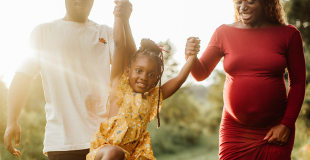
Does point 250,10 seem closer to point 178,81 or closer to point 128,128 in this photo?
point 178,81

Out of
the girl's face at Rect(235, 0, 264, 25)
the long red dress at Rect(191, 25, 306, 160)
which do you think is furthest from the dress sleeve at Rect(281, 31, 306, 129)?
the girl's face at Rect(235, 0, 264, 25)

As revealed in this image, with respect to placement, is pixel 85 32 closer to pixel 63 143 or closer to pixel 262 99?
pixel 63 143

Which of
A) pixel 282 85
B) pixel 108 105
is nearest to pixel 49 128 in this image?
pixel 108 105

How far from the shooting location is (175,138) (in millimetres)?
15531

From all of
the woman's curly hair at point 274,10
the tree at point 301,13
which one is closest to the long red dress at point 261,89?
the woman's curly hair at point 274,10

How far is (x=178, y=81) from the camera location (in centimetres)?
223

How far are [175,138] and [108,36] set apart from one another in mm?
13688

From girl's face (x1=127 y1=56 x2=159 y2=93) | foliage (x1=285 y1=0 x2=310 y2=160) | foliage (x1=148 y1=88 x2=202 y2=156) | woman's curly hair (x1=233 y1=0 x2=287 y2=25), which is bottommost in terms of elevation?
foliage (x1=148 y1=88 x2=202 y2=156)

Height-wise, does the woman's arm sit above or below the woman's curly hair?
below

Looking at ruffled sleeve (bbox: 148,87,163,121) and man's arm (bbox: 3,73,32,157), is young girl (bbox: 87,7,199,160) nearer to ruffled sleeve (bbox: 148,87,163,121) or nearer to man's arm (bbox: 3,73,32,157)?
ruffled sleeve (bbox: 148,87,163,121)

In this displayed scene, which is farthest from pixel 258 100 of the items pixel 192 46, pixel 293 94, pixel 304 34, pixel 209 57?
pixel 304 34

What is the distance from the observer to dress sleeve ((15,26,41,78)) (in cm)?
206

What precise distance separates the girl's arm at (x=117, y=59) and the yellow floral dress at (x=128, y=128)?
5cm

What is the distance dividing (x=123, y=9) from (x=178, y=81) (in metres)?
0.71
